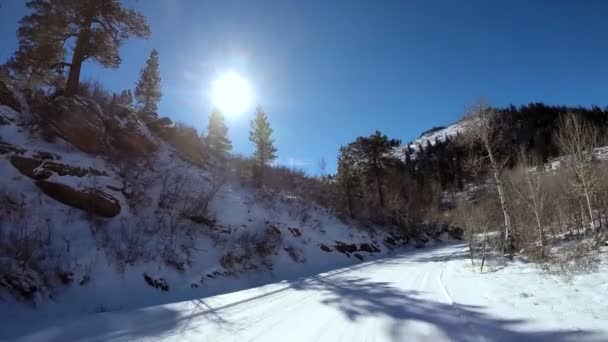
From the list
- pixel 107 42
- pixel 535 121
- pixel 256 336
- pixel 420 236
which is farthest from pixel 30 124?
pixel 535 121

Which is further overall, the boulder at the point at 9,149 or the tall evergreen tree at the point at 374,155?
the tall evergreen tree at the point at 374,155

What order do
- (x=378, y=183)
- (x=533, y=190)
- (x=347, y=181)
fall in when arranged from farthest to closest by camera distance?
(x=378, y=183)
(x=347, y=181)
(x=533, y=190)

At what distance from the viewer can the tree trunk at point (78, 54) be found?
15633mm

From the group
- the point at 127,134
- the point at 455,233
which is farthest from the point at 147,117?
the point at 455,233

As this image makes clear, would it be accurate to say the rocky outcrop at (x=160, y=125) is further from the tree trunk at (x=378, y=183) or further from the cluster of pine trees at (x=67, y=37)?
the tree trunk at (x=378, y=183)

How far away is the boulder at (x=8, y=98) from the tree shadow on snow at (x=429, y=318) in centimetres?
1549

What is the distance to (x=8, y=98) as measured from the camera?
1321cm

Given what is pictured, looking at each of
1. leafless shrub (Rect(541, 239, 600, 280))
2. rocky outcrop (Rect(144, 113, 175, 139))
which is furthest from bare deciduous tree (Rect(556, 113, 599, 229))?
rocky outcrop (Rect(144, 113, 175, 139))

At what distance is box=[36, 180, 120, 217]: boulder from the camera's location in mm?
10160

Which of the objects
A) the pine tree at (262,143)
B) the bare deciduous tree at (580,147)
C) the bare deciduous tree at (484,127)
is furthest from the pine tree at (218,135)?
the bare deciduous tree at (580,147)

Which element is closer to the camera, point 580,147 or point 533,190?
point 533,190

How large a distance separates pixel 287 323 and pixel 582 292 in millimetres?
6217

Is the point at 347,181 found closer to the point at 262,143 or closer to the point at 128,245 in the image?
the point at 262,143

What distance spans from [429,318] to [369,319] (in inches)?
42.0
